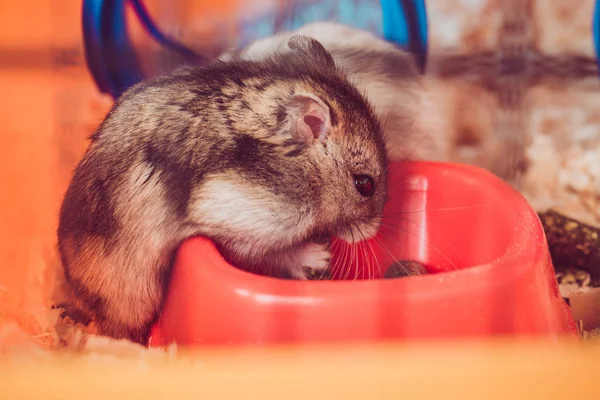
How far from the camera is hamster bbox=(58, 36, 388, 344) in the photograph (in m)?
1.36

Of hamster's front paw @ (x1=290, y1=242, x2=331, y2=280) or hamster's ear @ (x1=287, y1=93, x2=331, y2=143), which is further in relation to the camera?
hamster's front paw @ (x1=290, y1=242, x2=331, y2=280)

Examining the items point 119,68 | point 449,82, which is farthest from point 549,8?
point 119,68

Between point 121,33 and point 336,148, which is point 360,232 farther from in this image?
point 121,33

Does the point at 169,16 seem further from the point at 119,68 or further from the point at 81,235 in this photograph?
the point at 81,235

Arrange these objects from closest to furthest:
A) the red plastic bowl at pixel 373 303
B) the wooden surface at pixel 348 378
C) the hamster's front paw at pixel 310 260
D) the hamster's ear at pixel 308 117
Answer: the wooden surface at pixel 348 378 → the red plastic bowl at pixel 373 303 → the hamster's ear at pixel 308 117 → the hamster's front paw at pixel 310 260

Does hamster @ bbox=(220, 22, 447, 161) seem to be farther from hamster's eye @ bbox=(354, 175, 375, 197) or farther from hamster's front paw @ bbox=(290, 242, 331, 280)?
hamster's front paw @ bbox=(290, 242, 331, 280)

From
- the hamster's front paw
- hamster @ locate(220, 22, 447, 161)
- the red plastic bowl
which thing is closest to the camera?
the red plastic bowl

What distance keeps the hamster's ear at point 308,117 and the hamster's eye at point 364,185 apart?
144mm

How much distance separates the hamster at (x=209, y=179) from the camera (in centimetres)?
136

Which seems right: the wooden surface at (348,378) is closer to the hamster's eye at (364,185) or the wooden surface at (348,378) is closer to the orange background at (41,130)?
the hamster's eye at (364,185)

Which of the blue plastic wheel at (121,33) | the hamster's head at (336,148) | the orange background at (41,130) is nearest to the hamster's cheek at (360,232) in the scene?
the hamster's head at (336,148)

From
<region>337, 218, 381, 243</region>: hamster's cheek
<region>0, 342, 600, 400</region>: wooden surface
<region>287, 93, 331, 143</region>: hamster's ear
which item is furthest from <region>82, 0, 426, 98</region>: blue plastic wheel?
<region>0, 342, 600, 400</region>: wooden surface

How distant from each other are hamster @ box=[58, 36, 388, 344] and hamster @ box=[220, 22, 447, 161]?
0.22m

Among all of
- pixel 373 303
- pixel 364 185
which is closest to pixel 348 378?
pixel 373 303
